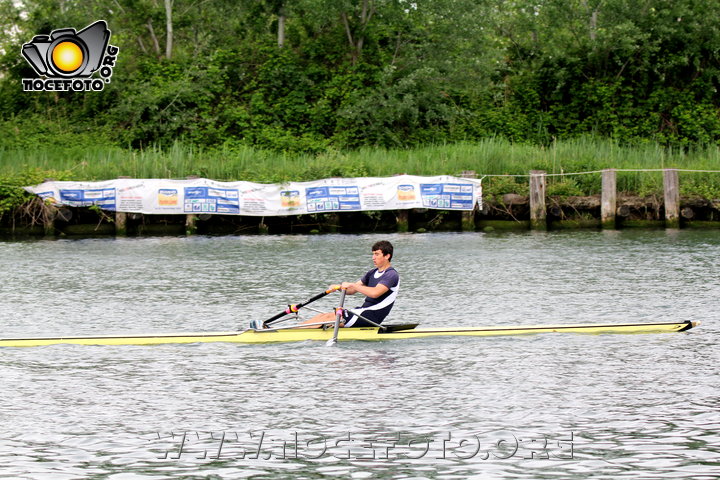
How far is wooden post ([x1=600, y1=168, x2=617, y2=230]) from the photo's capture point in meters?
30.6

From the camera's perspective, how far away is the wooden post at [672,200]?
3020 cm

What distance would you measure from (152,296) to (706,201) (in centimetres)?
1728

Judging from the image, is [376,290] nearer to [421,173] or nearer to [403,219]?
[403,219]

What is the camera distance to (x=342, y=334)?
15273 mm

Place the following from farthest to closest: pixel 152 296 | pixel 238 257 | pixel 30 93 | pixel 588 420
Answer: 1. pixel 30 93
2. pixel 238 257
3. pixel 152 296
4. pixel 588 420

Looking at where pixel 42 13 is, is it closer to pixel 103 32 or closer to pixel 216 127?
pixel 103 32

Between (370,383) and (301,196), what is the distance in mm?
18664

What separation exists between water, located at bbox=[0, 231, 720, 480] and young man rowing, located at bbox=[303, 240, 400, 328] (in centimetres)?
60

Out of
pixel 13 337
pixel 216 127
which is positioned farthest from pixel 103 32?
pixel 13 337

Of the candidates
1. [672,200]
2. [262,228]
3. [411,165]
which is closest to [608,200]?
[672,200]

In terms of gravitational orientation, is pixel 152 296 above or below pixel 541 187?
below

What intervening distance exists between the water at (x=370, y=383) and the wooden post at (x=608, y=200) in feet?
23.9

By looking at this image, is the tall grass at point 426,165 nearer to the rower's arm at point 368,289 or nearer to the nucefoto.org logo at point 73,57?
the nucefoto.org logo at point 73,57

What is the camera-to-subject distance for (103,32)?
130ft
